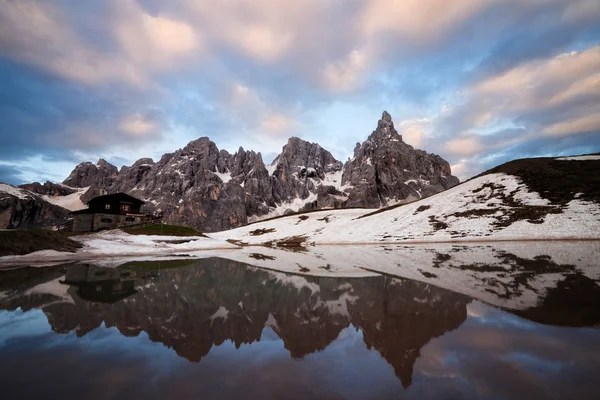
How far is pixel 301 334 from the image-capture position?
7.79m

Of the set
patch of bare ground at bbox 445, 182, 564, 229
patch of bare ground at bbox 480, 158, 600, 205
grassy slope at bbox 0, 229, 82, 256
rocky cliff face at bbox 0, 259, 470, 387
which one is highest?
patch of bare ground at bbox 480, 158, 600, 205

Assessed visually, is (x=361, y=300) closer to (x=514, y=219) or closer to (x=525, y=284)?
(x=525, y=284)

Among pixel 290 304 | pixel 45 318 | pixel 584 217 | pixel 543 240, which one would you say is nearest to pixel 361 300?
pixel 290 304

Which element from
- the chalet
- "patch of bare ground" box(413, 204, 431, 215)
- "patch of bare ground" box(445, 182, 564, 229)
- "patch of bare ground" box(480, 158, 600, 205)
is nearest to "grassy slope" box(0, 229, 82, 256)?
the chalet

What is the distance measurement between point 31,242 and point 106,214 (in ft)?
154

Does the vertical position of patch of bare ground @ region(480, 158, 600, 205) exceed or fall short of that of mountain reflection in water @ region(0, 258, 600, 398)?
it exceeds it

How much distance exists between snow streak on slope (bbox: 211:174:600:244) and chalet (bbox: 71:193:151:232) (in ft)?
107

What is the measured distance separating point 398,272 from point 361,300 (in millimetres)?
7668

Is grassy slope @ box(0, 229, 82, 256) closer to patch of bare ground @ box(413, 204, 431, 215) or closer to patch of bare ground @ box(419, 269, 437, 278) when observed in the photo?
patch of bare ground @ box(419, 269, 437, 278)

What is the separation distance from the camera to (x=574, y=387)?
173 inches

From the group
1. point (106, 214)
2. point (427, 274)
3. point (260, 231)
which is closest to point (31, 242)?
point (427, 274)

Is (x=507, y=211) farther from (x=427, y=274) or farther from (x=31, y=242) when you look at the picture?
(x=31, y=242)

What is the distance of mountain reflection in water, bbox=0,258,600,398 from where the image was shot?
5090 mm

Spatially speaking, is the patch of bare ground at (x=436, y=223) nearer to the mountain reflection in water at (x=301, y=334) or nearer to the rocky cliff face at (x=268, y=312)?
the rocky cliff face at (x=268, y=312)
